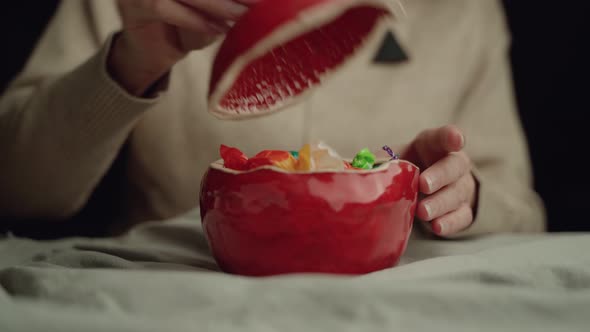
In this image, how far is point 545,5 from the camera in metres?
1.13

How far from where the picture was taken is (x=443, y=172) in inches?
23.0

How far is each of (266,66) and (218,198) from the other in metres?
0.14

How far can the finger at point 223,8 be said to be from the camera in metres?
0.51

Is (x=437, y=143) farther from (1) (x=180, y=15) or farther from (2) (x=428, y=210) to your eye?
(1) (x=180, y=15)

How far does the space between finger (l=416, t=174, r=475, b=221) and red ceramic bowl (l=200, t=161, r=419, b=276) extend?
10 cm

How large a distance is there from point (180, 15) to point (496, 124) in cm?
77

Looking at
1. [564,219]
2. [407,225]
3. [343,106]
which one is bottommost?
[564,219]

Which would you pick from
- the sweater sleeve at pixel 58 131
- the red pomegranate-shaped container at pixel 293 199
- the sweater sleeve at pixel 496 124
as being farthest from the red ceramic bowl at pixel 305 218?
the sweater sleeve at pixel 496 124

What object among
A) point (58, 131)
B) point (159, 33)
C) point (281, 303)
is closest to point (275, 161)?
point (281, 303)

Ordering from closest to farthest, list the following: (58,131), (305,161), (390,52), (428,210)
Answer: (305,161) → (428,210) → (58,131) → (390,52)

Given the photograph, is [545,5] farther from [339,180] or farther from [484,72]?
[339,180]

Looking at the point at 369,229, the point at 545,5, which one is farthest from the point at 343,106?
the point at 369,229

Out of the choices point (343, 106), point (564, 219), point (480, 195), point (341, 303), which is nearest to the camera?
point (341, 303)

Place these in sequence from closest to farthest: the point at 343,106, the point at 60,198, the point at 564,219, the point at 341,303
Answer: the point at 341,303 → the point at 60,198 → the point at 343,106 → the point at 564,219
